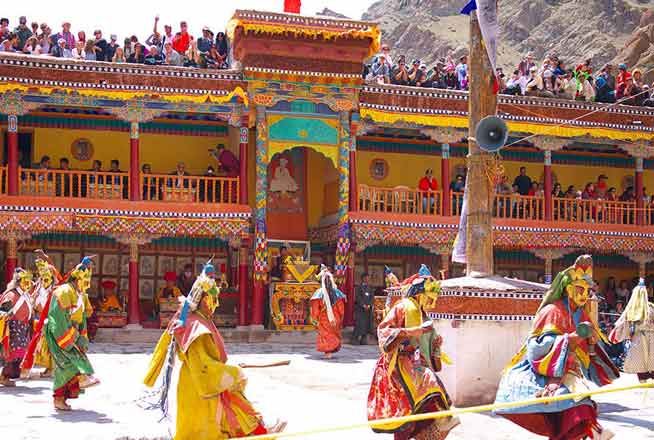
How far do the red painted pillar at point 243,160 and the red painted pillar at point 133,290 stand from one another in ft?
8.21

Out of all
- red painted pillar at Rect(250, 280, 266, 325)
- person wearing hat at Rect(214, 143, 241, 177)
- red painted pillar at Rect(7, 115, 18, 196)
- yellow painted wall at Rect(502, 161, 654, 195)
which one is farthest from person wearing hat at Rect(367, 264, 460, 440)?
yellow painted wall at Rect(502, 161, 654, 195)

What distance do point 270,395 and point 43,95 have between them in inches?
428

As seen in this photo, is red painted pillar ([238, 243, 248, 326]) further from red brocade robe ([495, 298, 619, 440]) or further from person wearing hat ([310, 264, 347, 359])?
red brocade robe ([495, 298, 619, 440])

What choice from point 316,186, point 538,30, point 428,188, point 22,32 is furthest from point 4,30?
point 538,30

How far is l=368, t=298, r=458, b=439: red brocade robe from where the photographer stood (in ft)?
25.3

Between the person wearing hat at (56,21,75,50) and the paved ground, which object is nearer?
the paved ground

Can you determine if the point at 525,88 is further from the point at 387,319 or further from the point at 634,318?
the point at 387,319

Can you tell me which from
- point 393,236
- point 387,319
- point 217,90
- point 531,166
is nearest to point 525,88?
point 531,166

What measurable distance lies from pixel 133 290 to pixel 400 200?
6.33 metres

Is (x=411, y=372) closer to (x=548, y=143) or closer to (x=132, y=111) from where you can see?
(x=132, y=111)

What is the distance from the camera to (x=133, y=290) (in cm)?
2091

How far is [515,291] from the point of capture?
11.6 metres

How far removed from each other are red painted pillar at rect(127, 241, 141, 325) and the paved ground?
3.95m

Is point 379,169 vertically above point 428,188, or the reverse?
point 379,169
